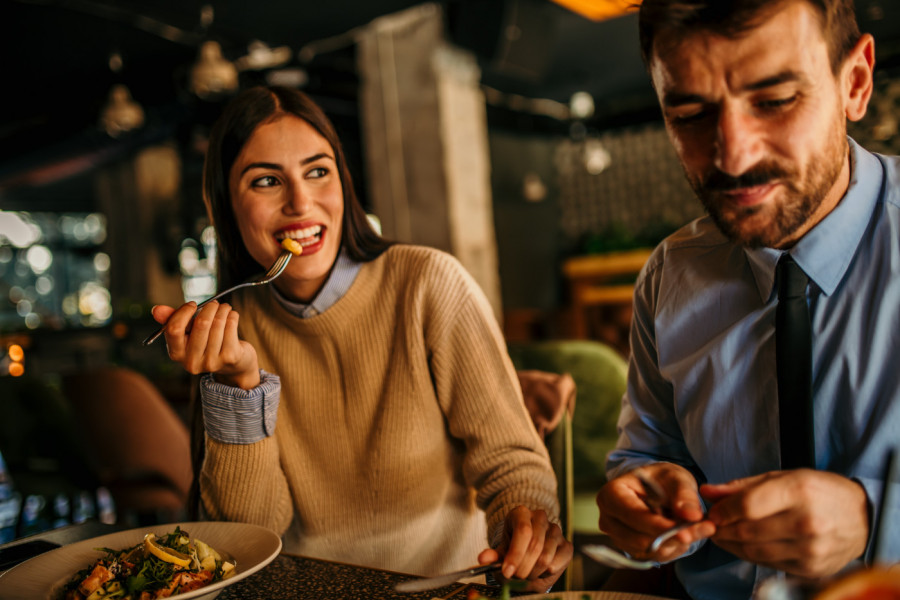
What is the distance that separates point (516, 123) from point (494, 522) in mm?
8813

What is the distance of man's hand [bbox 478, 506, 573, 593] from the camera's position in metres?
0.93

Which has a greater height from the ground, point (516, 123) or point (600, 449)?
point (516, 123)

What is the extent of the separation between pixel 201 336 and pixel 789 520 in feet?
2.68

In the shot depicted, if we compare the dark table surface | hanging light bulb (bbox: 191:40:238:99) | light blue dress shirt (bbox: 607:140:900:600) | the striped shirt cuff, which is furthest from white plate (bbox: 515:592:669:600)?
hanging light bulb (bbox: 191:40:238:99)

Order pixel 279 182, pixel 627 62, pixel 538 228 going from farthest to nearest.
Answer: pixel 538 228, pixel 627 62, pixel 279 182

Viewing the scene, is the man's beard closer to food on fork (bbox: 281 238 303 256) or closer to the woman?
the woman

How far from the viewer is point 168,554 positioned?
93cm

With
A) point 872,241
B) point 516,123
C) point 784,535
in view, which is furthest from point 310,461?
point 516,123

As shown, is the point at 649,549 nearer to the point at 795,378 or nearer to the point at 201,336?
the point at 795,378

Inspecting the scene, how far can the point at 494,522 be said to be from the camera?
46.6 inches

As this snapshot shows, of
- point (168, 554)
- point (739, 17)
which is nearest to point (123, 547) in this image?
point (168, 554)

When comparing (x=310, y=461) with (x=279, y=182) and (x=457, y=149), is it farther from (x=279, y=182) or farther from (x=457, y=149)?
(x=457, y=149)

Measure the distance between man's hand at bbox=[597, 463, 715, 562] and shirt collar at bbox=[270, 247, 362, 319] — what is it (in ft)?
2.45

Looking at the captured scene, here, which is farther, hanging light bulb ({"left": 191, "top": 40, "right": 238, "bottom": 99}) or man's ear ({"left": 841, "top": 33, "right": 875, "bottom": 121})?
hanging light bulb ({"left": 191, "top": 40, "right": 238, "bottom": 99})
